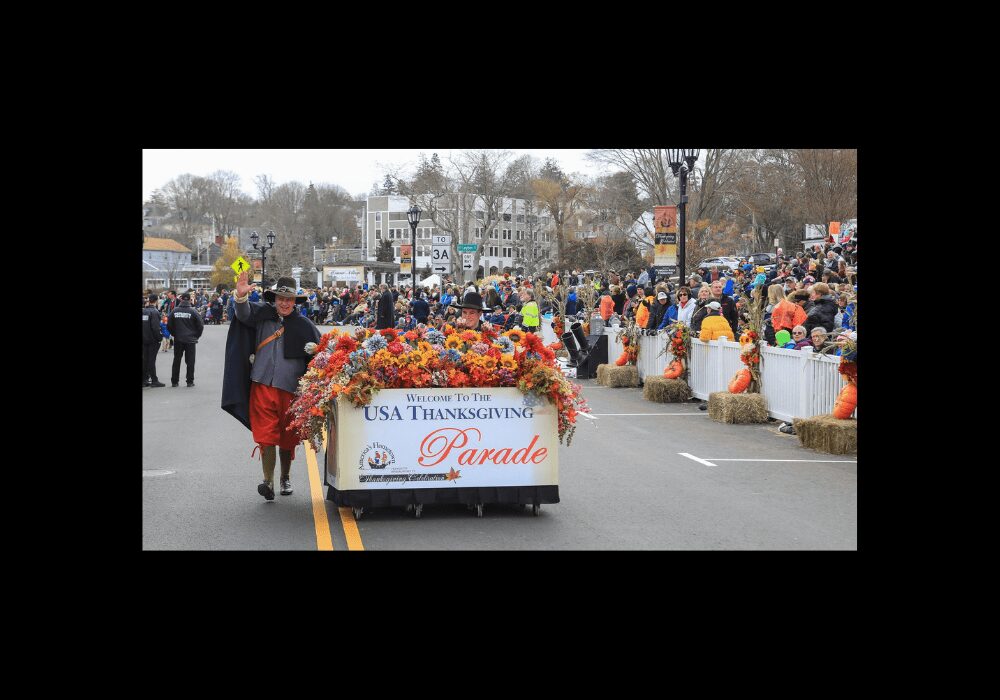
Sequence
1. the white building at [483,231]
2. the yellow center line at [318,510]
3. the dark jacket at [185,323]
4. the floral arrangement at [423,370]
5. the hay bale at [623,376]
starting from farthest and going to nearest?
the white building at [483,231] → the dark jacket at [185,323] → the hay bale at [623,376] → the floral arrangement at [423,370] → the yellow center line at [318,510]

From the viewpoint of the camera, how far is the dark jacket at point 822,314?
16.2 metres

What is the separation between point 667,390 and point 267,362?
10764 millimetres

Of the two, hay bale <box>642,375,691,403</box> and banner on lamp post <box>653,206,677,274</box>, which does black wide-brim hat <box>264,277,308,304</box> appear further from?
banner on lamp post <box>653,206,677,274</box>

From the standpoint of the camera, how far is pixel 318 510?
9305 mm

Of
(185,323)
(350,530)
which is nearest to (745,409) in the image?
(350,530)

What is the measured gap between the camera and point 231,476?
1141 centimetres

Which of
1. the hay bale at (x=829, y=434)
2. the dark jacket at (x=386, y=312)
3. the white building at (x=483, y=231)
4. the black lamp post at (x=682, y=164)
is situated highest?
the white building at (x=483, y=231)

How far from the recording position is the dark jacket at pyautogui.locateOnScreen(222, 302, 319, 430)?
949 centimetres

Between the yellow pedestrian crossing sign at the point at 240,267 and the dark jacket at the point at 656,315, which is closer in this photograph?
the yellow pedestrian crossing sign at the point at 240,267

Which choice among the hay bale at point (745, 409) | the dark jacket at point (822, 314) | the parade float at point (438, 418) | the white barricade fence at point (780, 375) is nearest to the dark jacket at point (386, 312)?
the white barricade fence at point (780, 375)

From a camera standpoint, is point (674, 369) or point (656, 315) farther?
point (656, 315)

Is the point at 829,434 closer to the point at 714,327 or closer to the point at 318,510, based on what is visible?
the point at 714,327

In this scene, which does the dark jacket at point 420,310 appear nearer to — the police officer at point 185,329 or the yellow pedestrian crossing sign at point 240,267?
the police officer at point 185,329

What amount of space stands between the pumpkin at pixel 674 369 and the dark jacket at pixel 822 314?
3.41 metres
